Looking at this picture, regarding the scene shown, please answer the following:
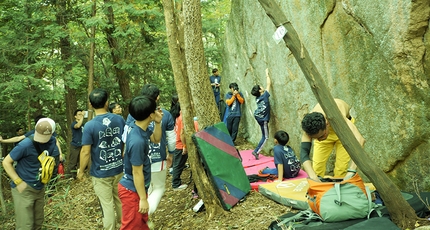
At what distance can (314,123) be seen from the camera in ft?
13.8

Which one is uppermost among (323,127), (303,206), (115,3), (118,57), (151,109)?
(115,3)

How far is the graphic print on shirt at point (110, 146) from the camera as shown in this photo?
4.79 metres

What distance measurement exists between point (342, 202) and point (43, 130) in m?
3.84

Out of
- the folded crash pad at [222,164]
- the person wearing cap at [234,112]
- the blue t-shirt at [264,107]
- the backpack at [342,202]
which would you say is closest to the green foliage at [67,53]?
the person wearing cap at [234,112]

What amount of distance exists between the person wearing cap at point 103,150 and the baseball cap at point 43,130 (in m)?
0.59

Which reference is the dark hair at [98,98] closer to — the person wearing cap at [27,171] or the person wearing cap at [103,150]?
the person wearing cap at [103,150]

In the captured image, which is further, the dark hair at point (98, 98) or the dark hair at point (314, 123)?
the dark hair at point (98, 98)

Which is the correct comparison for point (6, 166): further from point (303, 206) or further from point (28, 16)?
point (28, 16)

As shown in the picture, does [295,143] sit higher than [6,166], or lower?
lower

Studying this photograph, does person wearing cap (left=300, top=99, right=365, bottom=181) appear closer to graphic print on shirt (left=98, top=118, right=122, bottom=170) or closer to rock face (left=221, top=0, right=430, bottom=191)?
rock face (left=221, top=0, right=430, bottom=191)

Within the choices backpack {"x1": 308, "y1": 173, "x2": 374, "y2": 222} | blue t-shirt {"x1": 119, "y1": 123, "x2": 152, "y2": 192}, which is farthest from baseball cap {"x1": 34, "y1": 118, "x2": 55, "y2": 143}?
backpack {"x1": 308, "y1": 173, "x2": 374, "y2": 222}

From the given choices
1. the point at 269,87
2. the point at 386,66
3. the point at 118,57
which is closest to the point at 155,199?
the point at 386,66

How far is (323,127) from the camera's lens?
423cm

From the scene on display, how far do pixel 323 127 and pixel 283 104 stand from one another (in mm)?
4612
